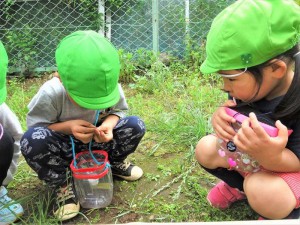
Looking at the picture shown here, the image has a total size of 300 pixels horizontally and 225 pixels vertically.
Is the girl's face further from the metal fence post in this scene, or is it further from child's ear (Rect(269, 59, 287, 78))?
the metal fence post

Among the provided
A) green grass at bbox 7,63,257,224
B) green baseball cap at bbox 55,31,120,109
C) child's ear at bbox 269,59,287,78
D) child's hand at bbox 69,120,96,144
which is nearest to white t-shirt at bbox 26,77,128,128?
child's hand at bbox 69,120,96,144

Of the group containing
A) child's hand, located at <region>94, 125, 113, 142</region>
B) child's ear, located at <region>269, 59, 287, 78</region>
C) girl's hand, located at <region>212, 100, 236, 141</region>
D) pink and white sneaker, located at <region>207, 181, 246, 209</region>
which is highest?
child's ear, located at <region>269, 59, 287, 78</region>

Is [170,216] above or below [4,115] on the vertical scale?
below

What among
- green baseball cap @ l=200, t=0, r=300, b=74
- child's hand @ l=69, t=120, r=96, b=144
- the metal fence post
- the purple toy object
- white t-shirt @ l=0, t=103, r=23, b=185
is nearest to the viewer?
green baseball cap @ l=200, t=0, r=300, b=74

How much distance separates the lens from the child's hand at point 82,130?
1909mm

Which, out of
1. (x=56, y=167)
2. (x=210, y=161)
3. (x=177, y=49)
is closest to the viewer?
(x=210, y=161)

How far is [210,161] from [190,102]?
4.01 feet

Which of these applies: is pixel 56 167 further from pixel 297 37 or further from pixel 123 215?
pixel 297 37

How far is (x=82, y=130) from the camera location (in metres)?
1.91

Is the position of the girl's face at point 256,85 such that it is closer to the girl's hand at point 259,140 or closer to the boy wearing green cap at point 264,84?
the boy wearing green cap at point 264,84

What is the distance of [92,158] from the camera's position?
2098 mm

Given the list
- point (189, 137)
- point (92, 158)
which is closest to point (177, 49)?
point (189, 137)

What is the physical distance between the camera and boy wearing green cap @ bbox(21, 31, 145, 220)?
5.65 feet

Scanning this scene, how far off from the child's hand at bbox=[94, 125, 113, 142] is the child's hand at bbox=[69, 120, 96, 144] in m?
0.03
